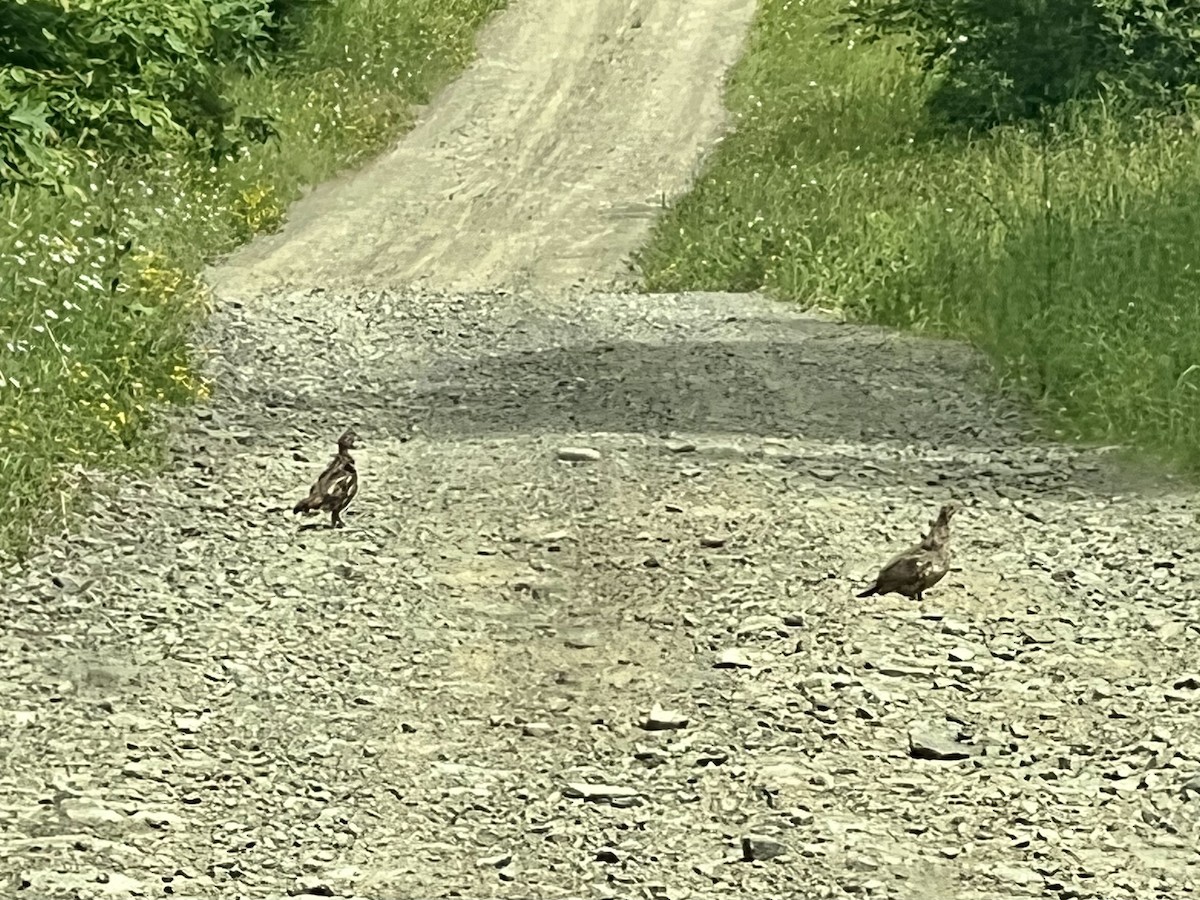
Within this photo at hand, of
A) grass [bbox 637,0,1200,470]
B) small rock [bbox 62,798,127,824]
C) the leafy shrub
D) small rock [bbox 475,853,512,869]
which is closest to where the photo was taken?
small rock [bbox 475,853,512,869]

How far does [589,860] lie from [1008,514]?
4074mm

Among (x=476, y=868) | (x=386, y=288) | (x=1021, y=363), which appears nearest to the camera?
(x=476, y=868)

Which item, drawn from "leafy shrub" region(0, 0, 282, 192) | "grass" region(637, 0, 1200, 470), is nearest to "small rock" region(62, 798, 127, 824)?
"grass" region(637, 0, 1200, 470)

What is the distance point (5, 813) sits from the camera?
19.7 ft

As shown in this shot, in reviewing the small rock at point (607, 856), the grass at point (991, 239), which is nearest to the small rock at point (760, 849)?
the small rock at point (607, 856)

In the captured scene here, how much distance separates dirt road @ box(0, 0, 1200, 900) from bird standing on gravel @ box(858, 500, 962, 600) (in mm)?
87

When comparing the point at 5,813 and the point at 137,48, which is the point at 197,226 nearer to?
the point at 137,48

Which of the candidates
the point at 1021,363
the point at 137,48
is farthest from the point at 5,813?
the point at 137,48

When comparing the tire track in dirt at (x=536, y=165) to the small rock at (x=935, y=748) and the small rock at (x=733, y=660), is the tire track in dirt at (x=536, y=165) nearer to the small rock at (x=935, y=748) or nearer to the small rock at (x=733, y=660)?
the small rock at (x=733, y=660)

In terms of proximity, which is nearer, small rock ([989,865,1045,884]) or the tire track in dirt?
small rock ([989,865,1045,884])

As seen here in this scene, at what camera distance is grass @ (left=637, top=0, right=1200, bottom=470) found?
10891 mm

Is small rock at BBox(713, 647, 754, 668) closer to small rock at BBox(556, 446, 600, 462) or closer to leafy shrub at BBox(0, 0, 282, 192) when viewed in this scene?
small rock at BBox(556, 446, 600, 462)

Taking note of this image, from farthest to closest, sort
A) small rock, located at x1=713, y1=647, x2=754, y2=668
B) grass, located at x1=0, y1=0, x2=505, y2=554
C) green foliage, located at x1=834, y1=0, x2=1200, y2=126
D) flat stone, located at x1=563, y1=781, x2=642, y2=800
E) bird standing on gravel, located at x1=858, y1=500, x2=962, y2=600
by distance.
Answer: green foliage, located at x1=834, y1=0, x2=1200, y2=126 < grass, located at x1=0, y1=0, x2=505, y2=554 < bird standing on gravel, located at x1=858, y1=500, x2=962, y2=600 < small rock, located at x1=713, y1=647, x2=754, y2=668 < flat stone, located at x1=563, y1=781, x2=642, y2=800

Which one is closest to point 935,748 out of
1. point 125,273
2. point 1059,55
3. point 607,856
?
point 607,856
